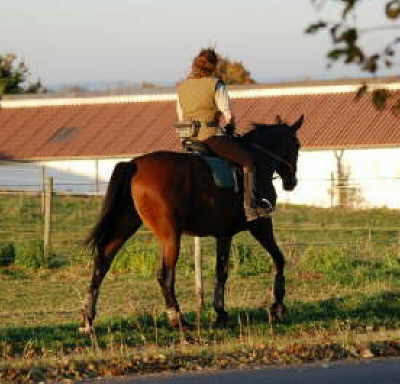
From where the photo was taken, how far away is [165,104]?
5778 cm

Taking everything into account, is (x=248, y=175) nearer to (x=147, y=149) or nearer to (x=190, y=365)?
(x=190, y=365)

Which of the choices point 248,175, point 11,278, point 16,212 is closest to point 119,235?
point 248,175

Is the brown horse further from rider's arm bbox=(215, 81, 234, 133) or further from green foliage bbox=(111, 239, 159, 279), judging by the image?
green foliage bbox=(111, 239, 159, 279)

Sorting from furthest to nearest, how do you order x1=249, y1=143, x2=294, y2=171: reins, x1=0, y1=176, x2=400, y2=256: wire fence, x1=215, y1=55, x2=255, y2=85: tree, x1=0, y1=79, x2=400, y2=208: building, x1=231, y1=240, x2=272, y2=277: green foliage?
x1=215, y1=55, x2=255, y2=85: tree
x1=0, y1=79, x2=400, y2=208: building
x1=0, y1=176, x2=400, y2=256: wire fence
x1=231, y1=240, x2=272, y2=277: green foliage
x1=249, y1=143, x2=294, y2=171: reins

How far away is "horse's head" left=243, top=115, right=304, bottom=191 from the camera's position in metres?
14.6

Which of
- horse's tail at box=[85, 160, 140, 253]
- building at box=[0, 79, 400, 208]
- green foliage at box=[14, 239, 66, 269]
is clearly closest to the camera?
horse's tail at box=[85, 160, 140, 253]

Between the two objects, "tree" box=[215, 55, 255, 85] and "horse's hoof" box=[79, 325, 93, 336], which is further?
"tree" box=[215, 55, 255, 85]

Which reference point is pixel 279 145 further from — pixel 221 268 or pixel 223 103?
pixel 221 268

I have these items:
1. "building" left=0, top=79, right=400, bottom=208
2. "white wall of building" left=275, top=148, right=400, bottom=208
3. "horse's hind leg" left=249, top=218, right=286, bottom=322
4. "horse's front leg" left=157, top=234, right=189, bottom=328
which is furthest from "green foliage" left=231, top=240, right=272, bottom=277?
"white wall of building" left=275, top=148, right=400, bottom=208

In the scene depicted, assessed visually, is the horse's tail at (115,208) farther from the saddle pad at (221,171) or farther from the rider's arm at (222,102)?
the rider's arm at (222,102)

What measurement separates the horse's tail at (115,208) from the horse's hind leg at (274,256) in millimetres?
1328

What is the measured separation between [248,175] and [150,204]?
1.16 metres

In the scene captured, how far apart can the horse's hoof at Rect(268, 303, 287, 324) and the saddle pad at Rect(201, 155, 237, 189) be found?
1282 millimetres

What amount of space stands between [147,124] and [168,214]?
42.7 m
